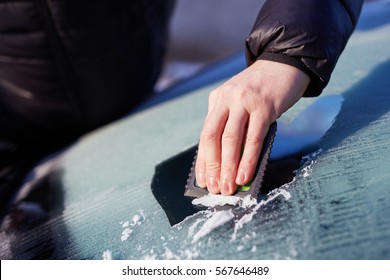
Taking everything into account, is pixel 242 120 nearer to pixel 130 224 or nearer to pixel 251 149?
pixel 251 149

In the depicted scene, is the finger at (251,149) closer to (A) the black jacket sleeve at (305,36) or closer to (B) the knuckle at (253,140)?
(B) the knuckle at (253,140)

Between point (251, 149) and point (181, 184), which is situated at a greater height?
point (251, 149)

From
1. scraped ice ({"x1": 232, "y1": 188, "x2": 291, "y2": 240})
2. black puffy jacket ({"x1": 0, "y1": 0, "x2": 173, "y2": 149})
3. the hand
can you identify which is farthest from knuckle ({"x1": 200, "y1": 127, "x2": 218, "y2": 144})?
black puffy jacket ({"x1": 0, "y1": 0, "x2": 173, "y2": 149})

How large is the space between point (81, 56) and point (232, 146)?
0.63m

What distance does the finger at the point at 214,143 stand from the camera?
2.33 feet

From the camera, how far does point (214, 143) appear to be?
0.71 metres

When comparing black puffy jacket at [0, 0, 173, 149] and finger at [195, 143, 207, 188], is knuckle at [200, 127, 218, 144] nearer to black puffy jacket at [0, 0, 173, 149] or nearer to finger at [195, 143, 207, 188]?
finger at [195, 143, 207, 188]

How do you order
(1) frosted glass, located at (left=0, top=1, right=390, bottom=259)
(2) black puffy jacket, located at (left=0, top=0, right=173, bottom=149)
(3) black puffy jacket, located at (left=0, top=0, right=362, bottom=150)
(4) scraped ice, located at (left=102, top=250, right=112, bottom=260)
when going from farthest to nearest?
1. (2) black puffy jacket, located at (left=0, top=0, right=173, bottom=149)
2. (3) black puffy jacket, located at (left=0, top=0, right=362, bottom=150)
3. (4) scraped ice, located at (left=102, top=250, right=112, bottom=260)
4. (1) frosted glass, located at (left=0, top=1, right=390, bottom=259)

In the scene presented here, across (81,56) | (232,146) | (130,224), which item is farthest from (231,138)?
(81,56)

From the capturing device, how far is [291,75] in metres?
0.72

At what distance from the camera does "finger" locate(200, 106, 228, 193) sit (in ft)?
2.33

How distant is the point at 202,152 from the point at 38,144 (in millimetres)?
822

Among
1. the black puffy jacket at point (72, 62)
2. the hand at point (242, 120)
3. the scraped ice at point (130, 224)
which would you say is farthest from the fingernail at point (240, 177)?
the black puffy jacket at point (72, 62)
